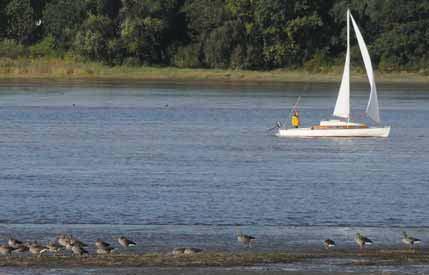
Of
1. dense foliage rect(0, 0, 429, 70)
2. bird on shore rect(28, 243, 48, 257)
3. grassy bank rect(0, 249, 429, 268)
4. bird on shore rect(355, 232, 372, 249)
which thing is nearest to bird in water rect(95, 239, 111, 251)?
grassy bank rect(0, 249, 429, 268)

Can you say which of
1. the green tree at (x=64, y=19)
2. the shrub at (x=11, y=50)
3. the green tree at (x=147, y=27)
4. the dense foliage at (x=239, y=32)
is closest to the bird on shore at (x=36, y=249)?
the dense foliage at (x=239, y=32)

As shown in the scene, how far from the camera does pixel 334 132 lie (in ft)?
160

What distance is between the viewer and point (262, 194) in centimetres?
2995

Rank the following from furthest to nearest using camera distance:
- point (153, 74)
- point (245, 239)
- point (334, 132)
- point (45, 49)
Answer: point (45, 49) < point (153, 74) < point (334, 132) < point (245, 239)

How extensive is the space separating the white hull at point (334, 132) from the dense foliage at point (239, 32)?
155ft

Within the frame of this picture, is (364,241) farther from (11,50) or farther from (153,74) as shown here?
(11,50)

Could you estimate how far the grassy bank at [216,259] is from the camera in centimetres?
2009

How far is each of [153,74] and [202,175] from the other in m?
66.8

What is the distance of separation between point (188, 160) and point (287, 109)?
89.1ft

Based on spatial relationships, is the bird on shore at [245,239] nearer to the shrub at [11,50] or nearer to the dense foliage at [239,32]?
the dense foliage at [239,32]

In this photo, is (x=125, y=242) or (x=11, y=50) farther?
(x=11, y=50)

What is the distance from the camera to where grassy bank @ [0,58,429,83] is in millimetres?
97688

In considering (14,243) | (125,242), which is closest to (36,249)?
(14,243)

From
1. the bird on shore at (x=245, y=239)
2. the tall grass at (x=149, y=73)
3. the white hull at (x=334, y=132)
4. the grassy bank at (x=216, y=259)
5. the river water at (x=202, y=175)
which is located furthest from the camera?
the tall grass at (x=149, y=73)
